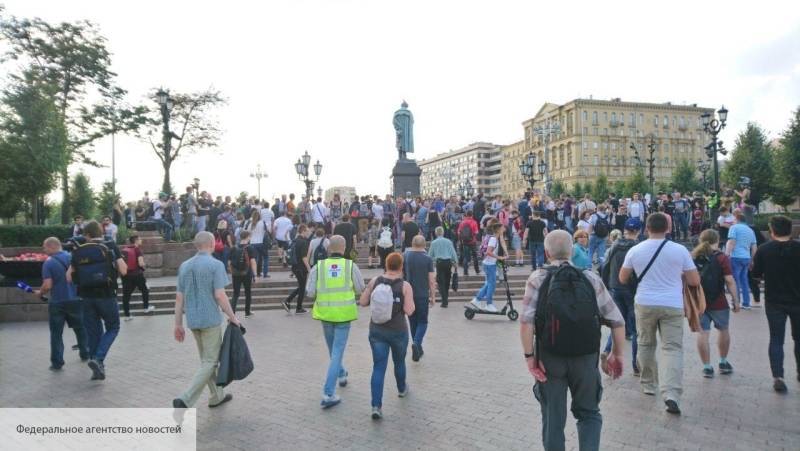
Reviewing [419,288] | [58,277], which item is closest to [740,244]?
[419,288]

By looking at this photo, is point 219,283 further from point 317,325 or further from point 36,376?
point 317,325

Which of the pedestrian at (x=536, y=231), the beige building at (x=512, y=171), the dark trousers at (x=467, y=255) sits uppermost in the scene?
the beige building at (x=512, y=171)

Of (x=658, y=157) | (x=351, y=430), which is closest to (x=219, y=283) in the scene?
(x=351, y=430)

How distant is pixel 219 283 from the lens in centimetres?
535

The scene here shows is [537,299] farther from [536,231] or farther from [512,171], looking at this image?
[512,171]

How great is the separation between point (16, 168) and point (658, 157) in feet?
353

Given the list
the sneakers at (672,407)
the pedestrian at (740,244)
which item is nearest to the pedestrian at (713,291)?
the sneakers at (672,407)

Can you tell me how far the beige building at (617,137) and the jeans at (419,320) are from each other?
327 feet

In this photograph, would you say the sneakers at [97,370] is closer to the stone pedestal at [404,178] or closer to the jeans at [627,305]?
the jeans at [627,305]

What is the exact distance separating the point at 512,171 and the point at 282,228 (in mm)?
116295

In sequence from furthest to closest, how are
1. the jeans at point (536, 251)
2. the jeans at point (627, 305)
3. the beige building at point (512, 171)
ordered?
the beige building at point (512, 171) < the jeans at point (536, 251) < the jeans at point (627, 305)

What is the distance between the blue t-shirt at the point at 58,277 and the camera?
7.27m

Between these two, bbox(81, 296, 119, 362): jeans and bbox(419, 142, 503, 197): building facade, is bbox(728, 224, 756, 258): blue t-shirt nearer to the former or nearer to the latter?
bbox(81, 296, 119, 362): jeans

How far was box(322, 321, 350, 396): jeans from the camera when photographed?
5461 mm
